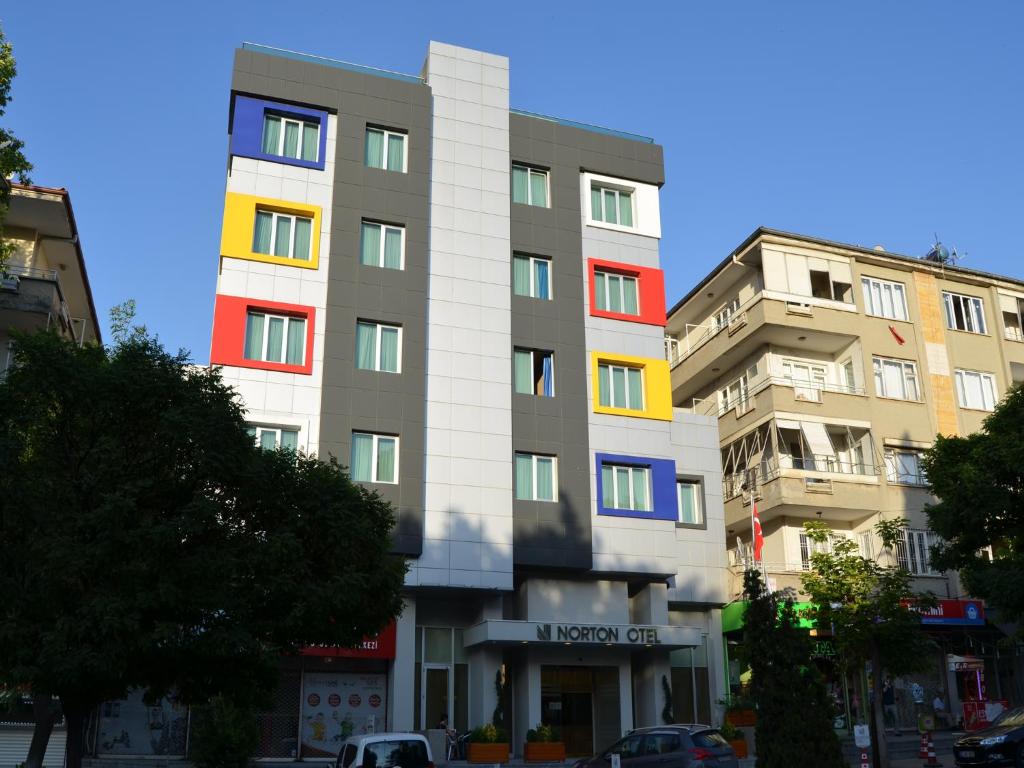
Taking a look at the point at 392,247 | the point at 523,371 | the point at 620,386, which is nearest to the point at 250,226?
the point at 392,247

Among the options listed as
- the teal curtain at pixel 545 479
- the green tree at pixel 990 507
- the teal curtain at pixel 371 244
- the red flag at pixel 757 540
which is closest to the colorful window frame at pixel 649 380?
the teal curtain at pixel 545 479

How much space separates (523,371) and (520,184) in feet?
25.2

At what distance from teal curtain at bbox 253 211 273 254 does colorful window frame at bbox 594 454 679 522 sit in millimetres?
13657

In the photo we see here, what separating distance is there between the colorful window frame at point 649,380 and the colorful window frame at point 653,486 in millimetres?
1739

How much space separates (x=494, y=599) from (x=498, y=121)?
18.0m

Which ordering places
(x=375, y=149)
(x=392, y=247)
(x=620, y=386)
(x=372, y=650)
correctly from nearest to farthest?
(x=372, y=650)
(x=392, y=247)
(x=375, y=149)
(x=620, y=386)

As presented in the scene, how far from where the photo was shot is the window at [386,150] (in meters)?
37.0

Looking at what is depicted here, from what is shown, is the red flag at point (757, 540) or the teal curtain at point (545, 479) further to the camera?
the red flag at point (757, 540)

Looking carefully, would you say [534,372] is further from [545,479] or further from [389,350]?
[389,350]

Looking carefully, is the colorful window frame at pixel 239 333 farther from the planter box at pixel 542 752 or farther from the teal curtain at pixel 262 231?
the planter box at pixel 542 752

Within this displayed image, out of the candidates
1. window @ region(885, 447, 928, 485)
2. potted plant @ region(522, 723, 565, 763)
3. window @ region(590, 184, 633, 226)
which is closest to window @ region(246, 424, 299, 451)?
potted plant @ region(522, 723, 565, 763)

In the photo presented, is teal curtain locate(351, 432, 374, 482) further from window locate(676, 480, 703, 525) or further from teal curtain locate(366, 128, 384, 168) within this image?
window locate(676, 480, 703, 525)

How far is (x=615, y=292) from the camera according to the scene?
3928 centimetres

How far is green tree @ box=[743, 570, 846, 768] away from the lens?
1748cm
